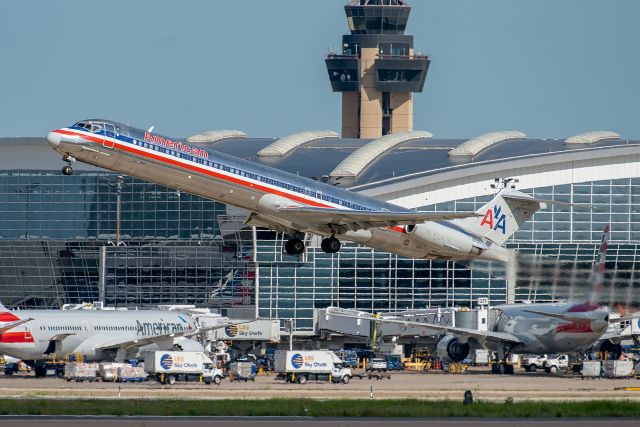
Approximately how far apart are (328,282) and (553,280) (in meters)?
54.3

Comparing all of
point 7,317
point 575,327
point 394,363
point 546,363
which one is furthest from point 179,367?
point 546,363

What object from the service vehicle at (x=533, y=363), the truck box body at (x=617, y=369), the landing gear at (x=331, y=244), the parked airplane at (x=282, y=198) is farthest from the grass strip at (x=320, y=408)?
the service vehicle at (x=533, y=363)

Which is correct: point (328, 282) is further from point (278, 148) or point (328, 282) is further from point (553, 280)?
point (553, 280)

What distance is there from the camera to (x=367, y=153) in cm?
15712

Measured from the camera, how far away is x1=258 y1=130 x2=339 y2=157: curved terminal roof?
160m

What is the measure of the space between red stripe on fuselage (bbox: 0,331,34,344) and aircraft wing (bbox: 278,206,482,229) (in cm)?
3044

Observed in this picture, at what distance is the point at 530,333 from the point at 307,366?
21.5 meters

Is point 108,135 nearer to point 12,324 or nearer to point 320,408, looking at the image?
point 320,408

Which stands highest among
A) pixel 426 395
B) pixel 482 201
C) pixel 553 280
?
pixel 482 201

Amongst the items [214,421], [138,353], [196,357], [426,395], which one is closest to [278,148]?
[138,353]

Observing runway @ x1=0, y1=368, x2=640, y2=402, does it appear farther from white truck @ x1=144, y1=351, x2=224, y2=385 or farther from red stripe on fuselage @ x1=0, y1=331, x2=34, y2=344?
red stripe on fuselage @ x1=0, y1=331, x2=34, y2=344

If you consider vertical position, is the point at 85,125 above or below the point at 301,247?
above

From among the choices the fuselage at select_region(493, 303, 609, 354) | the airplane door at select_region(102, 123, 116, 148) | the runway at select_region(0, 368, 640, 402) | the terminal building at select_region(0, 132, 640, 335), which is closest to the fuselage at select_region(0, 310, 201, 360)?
the runway at select_region(0, 368, 640, 402)

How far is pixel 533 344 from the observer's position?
341 ft
